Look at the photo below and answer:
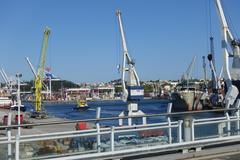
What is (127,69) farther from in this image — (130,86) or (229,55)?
(130,86)

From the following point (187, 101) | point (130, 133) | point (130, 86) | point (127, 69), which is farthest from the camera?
point (187, 101)

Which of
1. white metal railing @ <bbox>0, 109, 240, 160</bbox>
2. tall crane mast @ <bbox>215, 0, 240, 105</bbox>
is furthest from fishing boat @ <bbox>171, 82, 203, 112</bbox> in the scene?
white metal railing @ <bbox>0, 109, 240, 160</bbox>

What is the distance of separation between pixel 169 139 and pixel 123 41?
52530 millimetres

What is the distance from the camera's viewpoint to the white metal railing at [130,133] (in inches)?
450

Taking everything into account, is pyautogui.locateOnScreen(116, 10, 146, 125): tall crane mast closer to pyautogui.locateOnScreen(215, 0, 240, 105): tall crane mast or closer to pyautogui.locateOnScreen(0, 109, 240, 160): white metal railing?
pyautogui.locateOnScreen(0, 109, 240, 160): white metal railing

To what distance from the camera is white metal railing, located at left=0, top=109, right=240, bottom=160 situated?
37.5 feet

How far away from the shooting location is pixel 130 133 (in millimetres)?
13555

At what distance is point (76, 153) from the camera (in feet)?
40.4

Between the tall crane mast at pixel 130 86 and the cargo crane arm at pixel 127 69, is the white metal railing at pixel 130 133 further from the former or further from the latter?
the cargo crane arm at pixel 127 69

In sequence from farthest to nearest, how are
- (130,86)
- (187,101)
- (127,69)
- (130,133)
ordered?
(187,101) → (127,69) → (130,86) → (130,133)

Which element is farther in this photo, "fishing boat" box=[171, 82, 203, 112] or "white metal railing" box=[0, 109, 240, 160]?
"fishing boat" box=[171, 82, 203, 112]

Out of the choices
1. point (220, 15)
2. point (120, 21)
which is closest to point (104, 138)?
point (120, 21)

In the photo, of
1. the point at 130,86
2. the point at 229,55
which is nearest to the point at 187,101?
the point at 229,55

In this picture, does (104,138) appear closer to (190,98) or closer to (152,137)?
(152,137)
